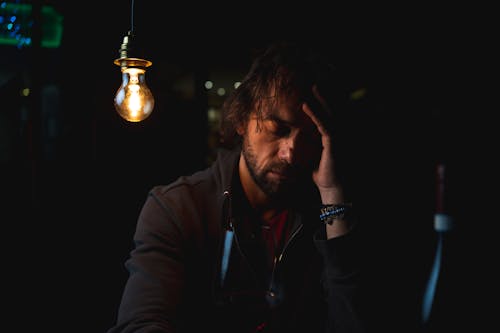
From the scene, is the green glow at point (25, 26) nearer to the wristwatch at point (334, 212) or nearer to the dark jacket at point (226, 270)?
the dark jacket at point (226, 270)

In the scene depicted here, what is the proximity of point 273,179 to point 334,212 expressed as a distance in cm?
40

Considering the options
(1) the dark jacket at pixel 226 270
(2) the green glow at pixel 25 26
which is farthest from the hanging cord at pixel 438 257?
(2) the green glow at pixel 25 26

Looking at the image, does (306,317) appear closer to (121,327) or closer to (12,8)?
(121,327)

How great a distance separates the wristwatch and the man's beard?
0.29m

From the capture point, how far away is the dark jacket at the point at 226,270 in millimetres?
1769

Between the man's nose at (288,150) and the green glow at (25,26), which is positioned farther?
the green glow at (25,26)

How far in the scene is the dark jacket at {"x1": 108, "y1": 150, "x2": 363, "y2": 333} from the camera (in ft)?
5.80

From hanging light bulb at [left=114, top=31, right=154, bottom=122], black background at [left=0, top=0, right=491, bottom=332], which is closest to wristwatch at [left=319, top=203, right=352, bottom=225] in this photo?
black background at [left=0, top=0, right=491, bottom=332]

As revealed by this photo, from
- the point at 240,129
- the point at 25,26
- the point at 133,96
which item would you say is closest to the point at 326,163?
the point at 240,129

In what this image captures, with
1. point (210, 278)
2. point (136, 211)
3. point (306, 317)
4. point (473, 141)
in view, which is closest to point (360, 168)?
point (306, 317)

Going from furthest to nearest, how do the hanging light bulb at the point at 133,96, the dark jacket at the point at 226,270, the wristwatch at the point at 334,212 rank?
the wristwatch at the point at 334,212 → the dark jacket at the point at 226,270 → the hanging light bulb at the point at 133,96

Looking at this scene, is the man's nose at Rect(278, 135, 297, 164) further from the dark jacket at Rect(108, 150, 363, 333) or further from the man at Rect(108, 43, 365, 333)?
the dark jacket at Rect(108, 150, 363, 333)

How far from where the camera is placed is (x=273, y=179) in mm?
2164

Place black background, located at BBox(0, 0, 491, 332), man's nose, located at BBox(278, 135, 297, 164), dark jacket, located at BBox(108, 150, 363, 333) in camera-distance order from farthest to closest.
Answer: black background, located at BBox(0, 0, 491, 332), man's nose, located at BBox(278, 135, 297, 164), dark jacket, located at BBox(108, 150, 363, 333)
